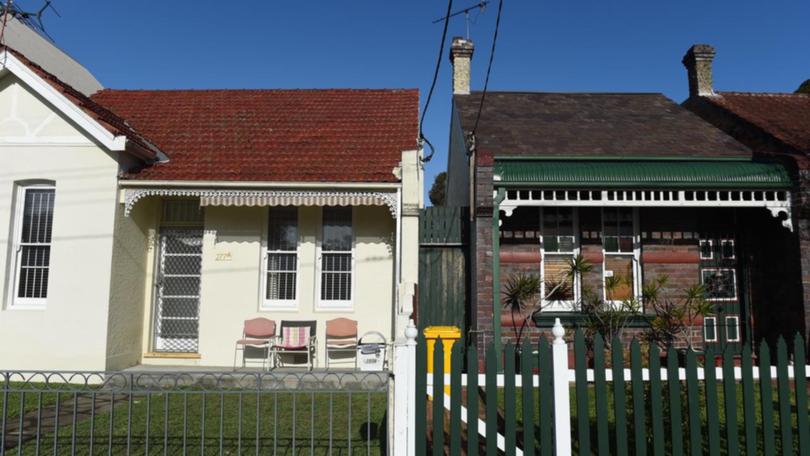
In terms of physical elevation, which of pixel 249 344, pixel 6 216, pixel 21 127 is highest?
pixel 21 127

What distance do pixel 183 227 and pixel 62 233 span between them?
2097 millimetres

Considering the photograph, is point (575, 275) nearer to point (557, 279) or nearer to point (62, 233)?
point (557, 279)

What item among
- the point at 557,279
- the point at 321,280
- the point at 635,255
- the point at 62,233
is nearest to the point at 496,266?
the point at 557,279

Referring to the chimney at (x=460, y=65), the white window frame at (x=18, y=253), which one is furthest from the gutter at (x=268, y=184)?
the chimney at (x=460, y=65)

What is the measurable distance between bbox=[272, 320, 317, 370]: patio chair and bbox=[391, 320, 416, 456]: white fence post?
5927 mm

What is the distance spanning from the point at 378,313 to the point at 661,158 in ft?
19.0

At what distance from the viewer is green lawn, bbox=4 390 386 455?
538cm

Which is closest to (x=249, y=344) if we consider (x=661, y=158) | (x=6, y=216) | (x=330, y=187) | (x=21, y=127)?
(x=330, y=187)

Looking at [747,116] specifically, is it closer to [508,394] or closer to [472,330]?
[472,330]

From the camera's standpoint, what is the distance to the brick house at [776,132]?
876cm

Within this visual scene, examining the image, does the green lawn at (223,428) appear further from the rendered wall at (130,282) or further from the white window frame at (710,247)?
the white window frame at (710,247)

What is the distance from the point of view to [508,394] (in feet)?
13.1

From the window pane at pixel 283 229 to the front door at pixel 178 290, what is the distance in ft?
4.85

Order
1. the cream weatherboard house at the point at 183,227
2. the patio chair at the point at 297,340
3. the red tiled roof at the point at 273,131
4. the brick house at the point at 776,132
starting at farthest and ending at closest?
1. the red tiled roof at the point at 273,131
2. the patio chair at the point at 297,340
3. the cream weatherboard house at the point at 183,227
4. the brick house at the point at 776,132
